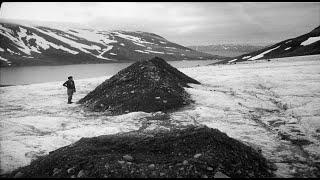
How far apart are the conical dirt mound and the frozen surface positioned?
976mm

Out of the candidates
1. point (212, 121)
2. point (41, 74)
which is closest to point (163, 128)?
point (212, 121)

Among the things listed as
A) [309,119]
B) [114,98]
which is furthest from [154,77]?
[309,119]

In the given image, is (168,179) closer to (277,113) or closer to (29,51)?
(277,113)

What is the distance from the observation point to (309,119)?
16.1 metres

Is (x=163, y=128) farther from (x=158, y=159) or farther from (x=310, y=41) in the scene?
(x=310, y=41)

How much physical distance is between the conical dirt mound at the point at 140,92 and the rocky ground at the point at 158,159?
7724mm

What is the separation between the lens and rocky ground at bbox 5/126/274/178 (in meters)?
8.42

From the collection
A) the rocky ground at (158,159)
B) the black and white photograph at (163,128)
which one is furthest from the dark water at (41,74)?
the rocky ground at (158,159)

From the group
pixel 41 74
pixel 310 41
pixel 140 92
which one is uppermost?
pixel 310 41

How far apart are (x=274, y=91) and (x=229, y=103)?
6.28 metres

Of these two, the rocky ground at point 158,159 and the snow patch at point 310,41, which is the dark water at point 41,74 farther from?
the rocky ground at point 158,159

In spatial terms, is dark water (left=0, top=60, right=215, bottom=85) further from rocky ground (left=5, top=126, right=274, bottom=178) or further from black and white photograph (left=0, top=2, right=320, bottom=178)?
rocky ground (left=5, top=126, right=274, bottom=178)

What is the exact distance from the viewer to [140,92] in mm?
20531

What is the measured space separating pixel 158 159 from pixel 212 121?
24.2 feet
